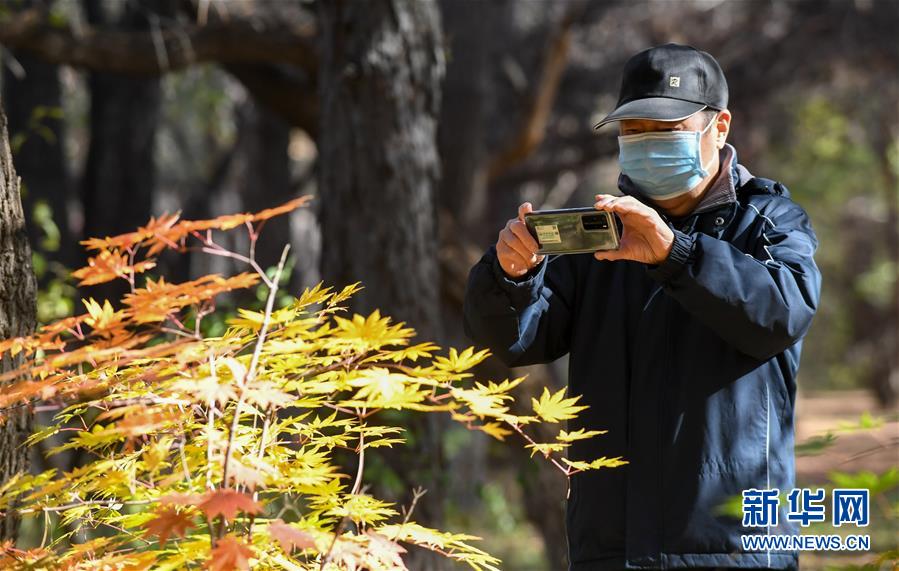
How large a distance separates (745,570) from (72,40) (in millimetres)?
5558

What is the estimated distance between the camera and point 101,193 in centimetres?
914

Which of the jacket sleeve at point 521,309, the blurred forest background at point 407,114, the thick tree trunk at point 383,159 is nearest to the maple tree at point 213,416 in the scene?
the jacket sleeve at point 521,309

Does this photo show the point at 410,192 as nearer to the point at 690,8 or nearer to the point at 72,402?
the point at 72,402

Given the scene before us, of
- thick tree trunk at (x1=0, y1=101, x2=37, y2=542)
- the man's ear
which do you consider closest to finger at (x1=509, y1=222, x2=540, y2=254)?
the man's ear

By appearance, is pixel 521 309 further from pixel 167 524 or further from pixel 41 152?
pixel 41 152

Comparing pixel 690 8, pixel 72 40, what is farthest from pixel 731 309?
pixel 690 8

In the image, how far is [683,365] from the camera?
8.61 ft

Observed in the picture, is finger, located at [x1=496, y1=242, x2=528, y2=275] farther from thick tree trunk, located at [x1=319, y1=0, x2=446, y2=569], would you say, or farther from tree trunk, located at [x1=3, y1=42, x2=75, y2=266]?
tree trunk, located at [x1=3, y1=42, x2=75, y2=266]

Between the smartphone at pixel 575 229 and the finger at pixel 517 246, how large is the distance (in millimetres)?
50

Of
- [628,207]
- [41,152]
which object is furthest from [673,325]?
[41,152]

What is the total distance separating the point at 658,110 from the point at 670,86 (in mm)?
80

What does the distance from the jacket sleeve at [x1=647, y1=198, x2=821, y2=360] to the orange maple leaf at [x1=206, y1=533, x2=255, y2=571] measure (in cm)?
110

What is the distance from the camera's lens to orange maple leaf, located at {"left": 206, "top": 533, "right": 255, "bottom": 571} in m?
1.89

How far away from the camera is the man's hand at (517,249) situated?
8.52ft
